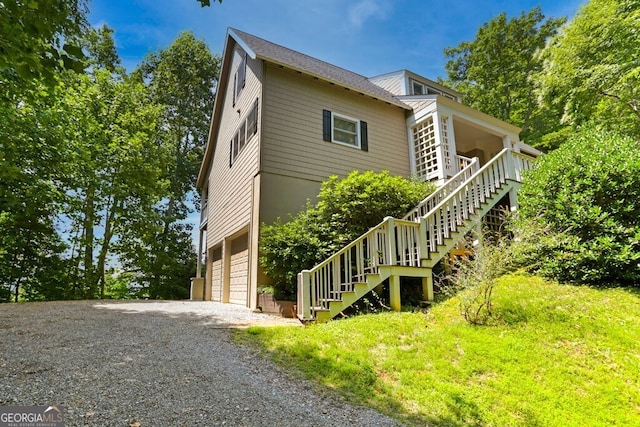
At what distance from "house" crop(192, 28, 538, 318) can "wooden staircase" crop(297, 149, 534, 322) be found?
0.81 meters

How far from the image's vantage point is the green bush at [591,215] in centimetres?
566

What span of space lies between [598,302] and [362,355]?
382 cm

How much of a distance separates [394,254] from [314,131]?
481cm

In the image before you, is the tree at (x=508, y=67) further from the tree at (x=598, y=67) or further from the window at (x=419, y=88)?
the window at (x=419, y=88)

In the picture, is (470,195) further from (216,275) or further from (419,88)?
(216,275)

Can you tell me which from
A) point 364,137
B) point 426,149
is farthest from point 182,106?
point 426,149

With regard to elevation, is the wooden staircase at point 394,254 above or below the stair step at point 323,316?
above

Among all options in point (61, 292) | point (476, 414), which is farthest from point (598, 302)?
point (61, 292)

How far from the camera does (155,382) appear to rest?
128 inches

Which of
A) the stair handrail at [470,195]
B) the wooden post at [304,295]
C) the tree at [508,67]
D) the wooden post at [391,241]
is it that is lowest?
the wooden post at [304,295]

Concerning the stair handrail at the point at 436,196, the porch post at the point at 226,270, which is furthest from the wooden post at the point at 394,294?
the porch post at the point at 226,270

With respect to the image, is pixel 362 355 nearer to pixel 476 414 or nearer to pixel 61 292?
pixel 476 414

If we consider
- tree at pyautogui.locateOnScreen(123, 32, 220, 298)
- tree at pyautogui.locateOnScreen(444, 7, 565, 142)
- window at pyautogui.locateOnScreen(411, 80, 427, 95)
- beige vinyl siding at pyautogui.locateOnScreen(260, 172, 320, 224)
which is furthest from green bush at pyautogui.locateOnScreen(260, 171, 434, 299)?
tree at pyautogui.locateOnScreen(444, 7, 565, 142)

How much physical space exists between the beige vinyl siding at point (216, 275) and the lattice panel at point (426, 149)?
785 centimetres
